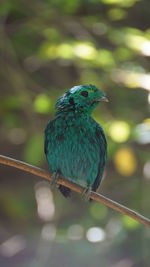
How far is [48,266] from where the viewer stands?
5582 millimetres

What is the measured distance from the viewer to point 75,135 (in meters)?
3.99

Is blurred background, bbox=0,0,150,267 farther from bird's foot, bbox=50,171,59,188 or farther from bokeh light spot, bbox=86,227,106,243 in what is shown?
bird's foot, bbox=50,171,59,188

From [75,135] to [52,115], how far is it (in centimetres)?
184

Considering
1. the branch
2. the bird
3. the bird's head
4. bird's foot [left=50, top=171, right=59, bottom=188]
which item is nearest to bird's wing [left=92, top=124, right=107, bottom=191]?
the bird

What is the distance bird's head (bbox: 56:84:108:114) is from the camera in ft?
13.2

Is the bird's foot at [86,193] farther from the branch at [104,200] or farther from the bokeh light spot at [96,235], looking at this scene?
the bokeh light spot at [96,235]

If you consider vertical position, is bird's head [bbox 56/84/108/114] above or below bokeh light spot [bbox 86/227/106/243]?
above

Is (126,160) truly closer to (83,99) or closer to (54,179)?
(83,99)

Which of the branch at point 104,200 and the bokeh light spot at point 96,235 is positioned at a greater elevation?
the branch at point 104,200

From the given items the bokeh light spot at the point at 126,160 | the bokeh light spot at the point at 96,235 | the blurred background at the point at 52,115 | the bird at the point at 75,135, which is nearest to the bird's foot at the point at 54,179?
the bird at the point at 75,135

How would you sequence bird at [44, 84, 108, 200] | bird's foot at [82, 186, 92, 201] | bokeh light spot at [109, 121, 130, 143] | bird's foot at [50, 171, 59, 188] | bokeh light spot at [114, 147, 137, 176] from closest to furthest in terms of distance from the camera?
bird's foot at [50, 171, 59, 188] → bird's foot at [82, 186, 92, 201] → bird at [44, 84, 108, 200] → bokeh light spot at [109, 121, 130, 143] → bokeh light spot at [114, 147, 137, 176]

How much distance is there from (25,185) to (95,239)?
1.64 metres

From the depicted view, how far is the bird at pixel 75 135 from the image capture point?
13.1 ft

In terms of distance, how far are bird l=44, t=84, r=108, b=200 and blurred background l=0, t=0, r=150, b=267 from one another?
589 mm
